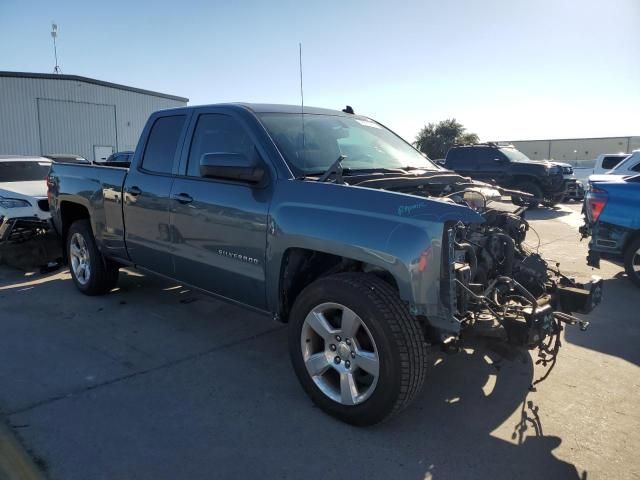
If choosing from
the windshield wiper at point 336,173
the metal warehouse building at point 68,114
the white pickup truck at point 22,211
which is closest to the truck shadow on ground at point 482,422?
the windshield wiper at point 336,173

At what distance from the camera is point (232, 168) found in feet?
11.5

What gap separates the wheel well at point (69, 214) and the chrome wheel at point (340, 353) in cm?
382

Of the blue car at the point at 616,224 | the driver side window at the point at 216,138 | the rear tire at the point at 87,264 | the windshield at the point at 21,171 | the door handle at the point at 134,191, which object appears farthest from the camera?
the windshield at the point at 21,171

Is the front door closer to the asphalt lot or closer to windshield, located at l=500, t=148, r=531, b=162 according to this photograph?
the asphalt lot

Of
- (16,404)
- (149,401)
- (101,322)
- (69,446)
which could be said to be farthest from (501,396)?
(101,322)

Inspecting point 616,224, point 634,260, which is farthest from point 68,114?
point 634,260

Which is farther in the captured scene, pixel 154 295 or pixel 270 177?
pixel 154 295

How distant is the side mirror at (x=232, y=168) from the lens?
11.5ft

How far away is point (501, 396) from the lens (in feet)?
11.9

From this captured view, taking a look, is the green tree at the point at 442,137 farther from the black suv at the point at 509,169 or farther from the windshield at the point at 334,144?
the windshield at the point at 334,144

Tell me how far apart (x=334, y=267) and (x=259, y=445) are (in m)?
1.23

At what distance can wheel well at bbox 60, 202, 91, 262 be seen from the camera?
6.05 meters

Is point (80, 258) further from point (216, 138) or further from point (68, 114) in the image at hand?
point (68, 114)

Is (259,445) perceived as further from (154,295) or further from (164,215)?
(154,295)
